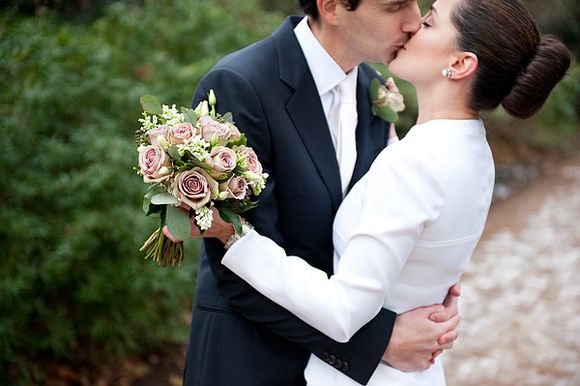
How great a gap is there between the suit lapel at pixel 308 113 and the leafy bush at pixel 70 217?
77.9 inches

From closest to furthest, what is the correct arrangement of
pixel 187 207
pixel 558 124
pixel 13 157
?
pixel 187 207
pixel 13 157
pixel 558 124

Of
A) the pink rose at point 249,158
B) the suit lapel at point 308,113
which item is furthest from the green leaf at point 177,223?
the suit lapel at point 308,113

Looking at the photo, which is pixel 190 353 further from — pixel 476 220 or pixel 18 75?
pixel 18 75

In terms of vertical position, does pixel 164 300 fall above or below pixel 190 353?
below

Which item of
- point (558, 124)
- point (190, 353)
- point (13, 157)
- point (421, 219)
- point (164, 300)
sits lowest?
point (558, 124)

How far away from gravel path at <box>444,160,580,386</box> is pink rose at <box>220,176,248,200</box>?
11.7 ft

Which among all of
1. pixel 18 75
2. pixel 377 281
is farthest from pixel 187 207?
pixel 18 75

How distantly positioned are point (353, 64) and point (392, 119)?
267 mm

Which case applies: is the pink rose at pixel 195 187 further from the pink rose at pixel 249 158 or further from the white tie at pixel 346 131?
the white tie at pixel 346 131

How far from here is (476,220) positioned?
1.99 m

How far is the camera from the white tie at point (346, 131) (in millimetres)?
2224

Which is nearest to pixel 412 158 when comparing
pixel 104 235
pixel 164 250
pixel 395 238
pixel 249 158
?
pixel 395 238

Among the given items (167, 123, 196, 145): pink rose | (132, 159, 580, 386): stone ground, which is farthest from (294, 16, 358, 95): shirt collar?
(132, 159, 580, 386): stone ground

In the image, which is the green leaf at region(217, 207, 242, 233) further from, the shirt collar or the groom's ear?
the groom's ear
